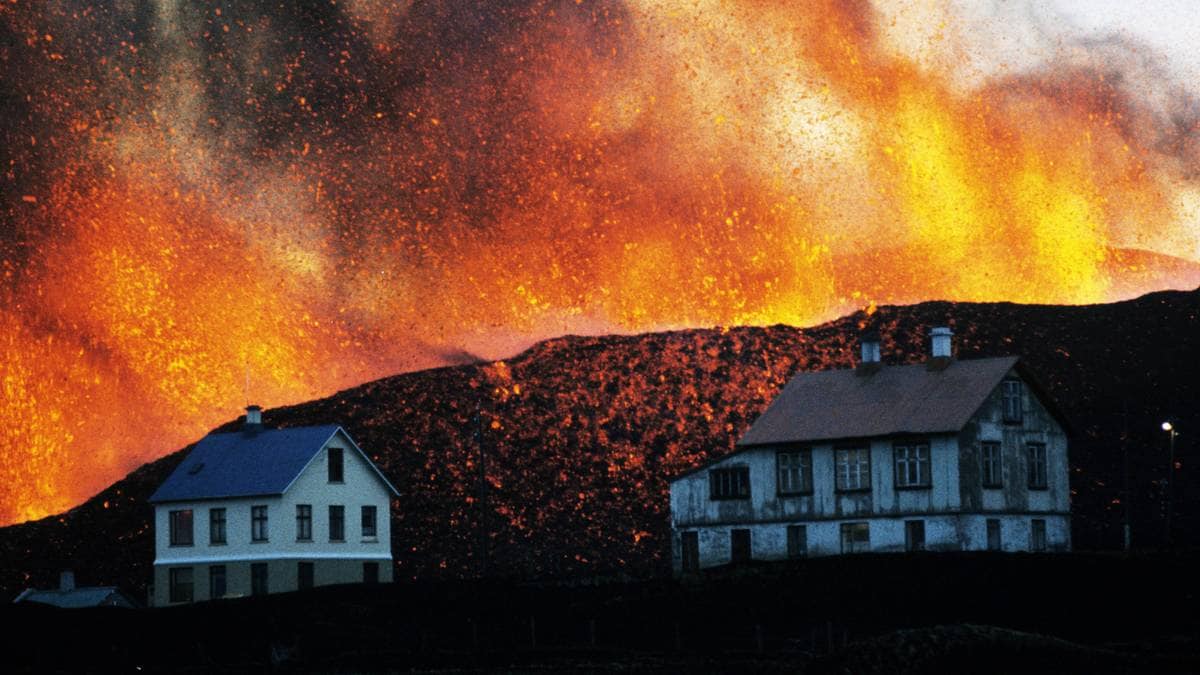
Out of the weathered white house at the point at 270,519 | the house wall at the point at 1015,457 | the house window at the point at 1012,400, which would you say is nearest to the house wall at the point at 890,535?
the house wall at the point at 1015,457

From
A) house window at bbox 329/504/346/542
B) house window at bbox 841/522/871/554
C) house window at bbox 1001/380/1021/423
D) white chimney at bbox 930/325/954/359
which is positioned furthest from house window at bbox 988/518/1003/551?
house window at bbox 329/504/346/542

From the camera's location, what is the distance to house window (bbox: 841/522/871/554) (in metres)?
73.6

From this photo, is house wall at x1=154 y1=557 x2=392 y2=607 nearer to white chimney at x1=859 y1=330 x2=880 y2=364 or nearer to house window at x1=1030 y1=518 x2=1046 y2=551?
white chimney at x1=859 y1=330 x2=880 y2=364

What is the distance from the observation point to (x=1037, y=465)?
7600 cm

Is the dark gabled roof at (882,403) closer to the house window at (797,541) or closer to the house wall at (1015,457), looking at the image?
the house wall at (1015,457)

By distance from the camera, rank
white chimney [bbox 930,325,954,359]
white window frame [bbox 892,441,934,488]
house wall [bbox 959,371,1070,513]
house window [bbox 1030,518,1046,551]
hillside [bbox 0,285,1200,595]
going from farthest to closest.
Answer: hillside [bbox 0,285,1200,595]
white chimney [bbox 930,325,954,359]
house window [bbox 1030,518,1046,551]
white window frame [bbox 892,441,934,488]
house wall [bbox 959,371,1070,513]

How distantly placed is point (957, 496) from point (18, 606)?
37144 millimetres

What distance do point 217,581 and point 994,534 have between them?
35.6 meters

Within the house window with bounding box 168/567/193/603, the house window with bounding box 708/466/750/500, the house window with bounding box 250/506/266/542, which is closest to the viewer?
the house window with bounding box 708/466/750/500

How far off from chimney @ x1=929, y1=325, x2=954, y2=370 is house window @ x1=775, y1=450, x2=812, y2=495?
6808mm

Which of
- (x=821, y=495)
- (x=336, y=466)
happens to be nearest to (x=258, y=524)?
(x=336, y=466)

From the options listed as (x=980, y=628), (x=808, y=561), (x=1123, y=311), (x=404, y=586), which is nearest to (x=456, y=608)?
(x=404, y=586)

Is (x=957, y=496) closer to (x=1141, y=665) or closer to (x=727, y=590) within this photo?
(x=727, y=590)

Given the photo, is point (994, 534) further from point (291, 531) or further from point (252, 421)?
point (252, 421)
